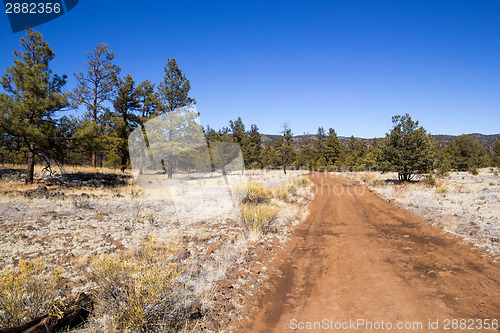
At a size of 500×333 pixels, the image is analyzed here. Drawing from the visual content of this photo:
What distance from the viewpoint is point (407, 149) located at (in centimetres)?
1898

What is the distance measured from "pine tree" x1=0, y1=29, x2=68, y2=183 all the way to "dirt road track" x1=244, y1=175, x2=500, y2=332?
54.3ft

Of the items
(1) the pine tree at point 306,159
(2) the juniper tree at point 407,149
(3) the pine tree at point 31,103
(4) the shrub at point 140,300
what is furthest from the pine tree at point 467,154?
(3) the pine tree at point 31,103

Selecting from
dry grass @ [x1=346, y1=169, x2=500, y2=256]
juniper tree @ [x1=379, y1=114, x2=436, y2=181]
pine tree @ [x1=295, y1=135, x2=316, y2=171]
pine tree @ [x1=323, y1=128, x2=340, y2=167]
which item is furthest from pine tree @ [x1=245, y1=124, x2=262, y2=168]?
dry grass @ [x1=346, y1=169, x2=500, y2=256]

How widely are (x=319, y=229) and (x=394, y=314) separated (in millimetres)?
5217

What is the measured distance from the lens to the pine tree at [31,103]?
12.9 metres

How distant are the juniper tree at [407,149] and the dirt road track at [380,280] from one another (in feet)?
42.3

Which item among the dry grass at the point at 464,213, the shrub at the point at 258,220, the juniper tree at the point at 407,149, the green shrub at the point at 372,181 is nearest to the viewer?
the dry grass at the point at 464,213

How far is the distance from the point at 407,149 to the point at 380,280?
18.5 m

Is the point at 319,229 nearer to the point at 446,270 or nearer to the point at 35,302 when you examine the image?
the point at 446,270

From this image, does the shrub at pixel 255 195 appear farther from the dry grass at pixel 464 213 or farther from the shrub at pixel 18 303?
the shrub at pixel 18 303

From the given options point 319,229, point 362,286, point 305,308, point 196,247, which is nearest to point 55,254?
point 196,247

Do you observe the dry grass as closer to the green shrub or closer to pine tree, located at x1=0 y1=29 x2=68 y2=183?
the green shrub

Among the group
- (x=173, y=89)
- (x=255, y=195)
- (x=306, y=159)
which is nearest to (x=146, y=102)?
(x=173, y=89)

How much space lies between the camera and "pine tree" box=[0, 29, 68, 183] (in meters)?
12.9
